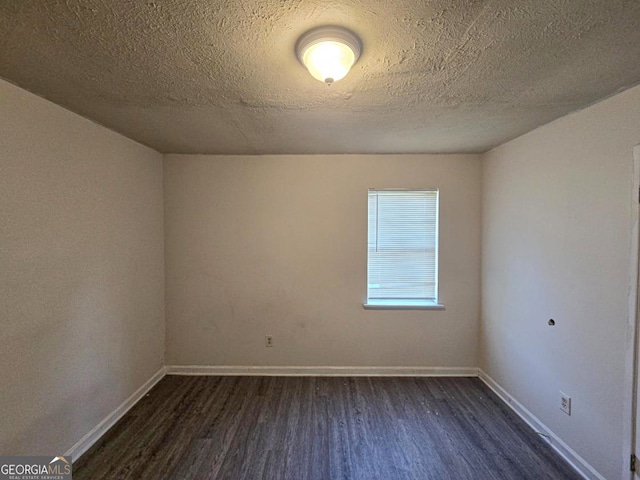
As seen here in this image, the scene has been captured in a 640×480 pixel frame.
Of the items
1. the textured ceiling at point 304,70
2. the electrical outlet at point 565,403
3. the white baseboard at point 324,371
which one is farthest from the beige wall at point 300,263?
the electrical outlet at point 565,403

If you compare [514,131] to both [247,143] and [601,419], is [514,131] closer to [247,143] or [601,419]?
[601,419]

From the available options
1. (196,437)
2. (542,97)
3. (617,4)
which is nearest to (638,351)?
(542,97)

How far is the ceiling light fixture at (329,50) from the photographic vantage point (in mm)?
1128

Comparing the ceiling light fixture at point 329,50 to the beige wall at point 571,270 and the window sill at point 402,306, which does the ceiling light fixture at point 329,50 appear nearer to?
the beige wall at point 571,270

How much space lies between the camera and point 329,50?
3.83 ft

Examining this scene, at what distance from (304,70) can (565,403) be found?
105 inches

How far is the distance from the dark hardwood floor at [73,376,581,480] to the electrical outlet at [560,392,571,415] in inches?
13.1

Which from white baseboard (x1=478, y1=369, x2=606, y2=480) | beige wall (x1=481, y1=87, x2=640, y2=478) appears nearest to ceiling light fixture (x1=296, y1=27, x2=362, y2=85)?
beige wall (x1=481, y1=87, x2=640, y2=478)

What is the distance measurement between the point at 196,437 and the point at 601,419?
2.67 meters

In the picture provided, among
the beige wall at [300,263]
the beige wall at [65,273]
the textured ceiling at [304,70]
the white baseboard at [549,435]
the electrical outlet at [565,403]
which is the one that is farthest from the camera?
the beige wall at [300,263]

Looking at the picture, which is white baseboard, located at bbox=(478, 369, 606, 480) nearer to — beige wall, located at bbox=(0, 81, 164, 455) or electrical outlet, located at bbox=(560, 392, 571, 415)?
electrical outlet, located at bbox=(560, 392, 571, 415)

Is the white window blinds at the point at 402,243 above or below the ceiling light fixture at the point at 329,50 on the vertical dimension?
below

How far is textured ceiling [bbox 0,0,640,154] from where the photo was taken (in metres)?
1.03

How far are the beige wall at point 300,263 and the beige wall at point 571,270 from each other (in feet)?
1.39
